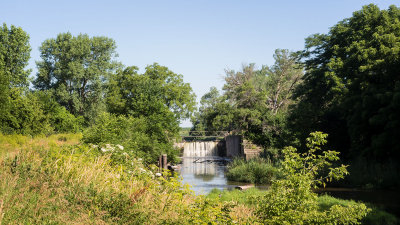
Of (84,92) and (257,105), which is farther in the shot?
(84,92)

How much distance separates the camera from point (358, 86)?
→ 1827cm

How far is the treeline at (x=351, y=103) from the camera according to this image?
15.4 metres

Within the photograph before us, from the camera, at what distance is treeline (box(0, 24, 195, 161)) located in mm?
19594

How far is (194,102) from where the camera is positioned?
4072cm

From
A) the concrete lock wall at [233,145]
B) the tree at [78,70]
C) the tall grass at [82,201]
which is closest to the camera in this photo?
the tall grass at [82,201]

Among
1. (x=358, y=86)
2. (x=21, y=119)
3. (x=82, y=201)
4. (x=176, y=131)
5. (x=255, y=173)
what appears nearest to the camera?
(x=82, y=201)

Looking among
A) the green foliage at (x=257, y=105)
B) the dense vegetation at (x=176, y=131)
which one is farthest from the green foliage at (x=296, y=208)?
the green foliage at (x=257, y=105)

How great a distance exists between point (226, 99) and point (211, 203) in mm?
32311

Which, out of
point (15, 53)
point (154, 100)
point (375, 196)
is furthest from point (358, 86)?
point (15, 53)

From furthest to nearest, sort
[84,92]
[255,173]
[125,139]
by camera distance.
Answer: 1. [84,92]
2. [255,173]
3. [125,139]

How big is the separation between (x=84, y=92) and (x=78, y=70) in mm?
4043

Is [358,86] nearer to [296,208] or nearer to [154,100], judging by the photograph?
[154,100]

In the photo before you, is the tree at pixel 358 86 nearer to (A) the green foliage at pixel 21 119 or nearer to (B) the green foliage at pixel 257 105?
(B) the green foliage at pixel 257 105

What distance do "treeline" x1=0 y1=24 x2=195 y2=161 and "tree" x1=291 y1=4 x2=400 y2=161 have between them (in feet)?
27.7
